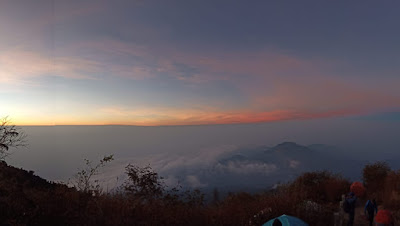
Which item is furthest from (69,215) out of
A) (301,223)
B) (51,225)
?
(301,223)

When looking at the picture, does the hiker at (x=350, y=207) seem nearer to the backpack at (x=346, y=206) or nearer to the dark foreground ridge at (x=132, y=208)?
the backpack at (x=346, y=206)

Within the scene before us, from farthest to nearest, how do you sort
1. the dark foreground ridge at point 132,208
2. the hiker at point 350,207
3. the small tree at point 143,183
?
the small tree at point 143,183
the hiker at point 350,207
the dark foreground ridge at point 132,208

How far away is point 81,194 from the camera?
9.55 metres

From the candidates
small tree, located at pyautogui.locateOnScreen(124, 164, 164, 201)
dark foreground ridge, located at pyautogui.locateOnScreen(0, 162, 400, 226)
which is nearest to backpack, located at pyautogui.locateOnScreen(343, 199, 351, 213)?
dark foreground ridge, located at pyautogui.locateOnScreen(0, 162, 400, 226)

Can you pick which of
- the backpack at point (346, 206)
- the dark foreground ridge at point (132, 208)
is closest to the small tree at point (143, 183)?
the dark foreground ridge at point (132, 208)

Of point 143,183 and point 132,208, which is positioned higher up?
point 143,183

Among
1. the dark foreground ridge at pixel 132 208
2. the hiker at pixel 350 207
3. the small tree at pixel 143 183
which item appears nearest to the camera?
the dark foreground ridge at pixel 132 208

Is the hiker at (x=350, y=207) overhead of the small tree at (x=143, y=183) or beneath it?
beneath

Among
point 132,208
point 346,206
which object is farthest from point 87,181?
point 346,206

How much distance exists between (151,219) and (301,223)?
506 cm

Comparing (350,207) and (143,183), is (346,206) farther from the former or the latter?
(143,183)

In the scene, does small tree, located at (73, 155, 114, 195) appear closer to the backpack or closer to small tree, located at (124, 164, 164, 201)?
small tree, located at (124, 164, 164, 201)

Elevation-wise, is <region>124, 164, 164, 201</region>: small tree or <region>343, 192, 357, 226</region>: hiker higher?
<region>124, 164, 164, 201</region>: small tree

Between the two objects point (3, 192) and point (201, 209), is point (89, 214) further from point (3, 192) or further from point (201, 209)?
point (201, 209)
